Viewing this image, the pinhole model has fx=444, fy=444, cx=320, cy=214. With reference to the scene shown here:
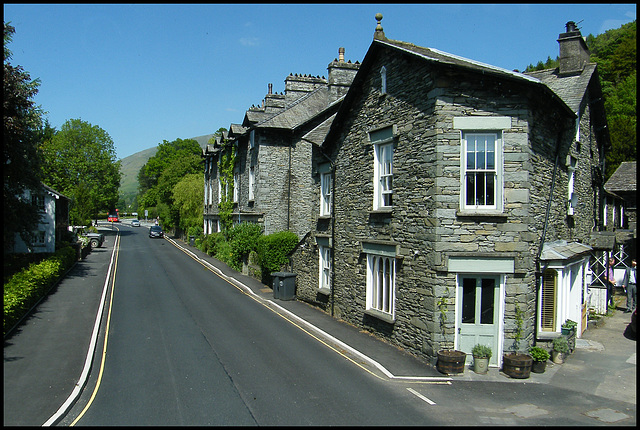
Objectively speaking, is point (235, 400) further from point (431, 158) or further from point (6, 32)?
point (6, 32)

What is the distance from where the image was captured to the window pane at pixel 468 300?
489 inches

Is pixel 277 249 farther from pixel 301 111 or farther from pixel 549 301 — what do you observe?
pixel 549 301

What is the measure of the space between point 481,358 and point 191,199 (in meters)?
43.0

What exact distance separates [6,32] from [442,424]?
75.8 feet

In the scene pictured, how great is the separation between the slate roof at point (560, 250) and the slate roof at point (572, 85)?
4624 mm

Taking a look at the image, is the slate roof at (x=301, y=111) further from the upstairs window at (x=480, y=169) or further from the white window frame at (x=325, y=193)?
the upstairs window at (x=480, y=169)

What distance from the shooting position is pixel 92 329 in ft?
52.2

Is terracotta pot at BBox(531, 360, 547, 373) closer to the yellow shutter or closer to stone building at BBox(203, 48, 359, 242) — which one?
the yellow shutter

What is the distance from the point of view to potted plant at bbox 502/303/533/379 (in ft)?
37.6

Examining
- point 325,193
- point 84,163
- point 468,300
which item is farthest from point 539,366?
point 84,163

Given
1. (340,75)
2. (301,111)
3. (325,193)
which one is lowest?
(325,193)

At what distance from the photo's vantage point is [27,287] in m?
17.5

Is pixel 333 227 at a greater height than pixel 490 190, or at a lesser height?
lesser

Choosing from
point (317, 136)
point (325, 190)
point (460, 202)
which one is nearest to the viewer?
point (460, 202)
